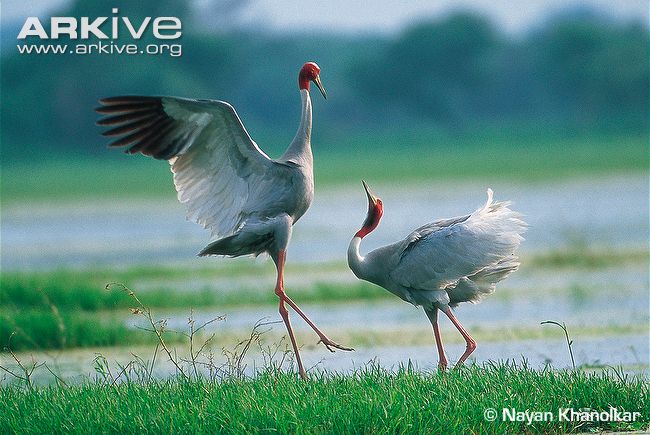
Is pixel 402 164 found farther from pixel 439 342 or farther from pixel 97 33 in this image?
pixel 439 342

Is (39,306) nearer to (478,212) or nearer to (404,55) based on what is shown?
(478,212)

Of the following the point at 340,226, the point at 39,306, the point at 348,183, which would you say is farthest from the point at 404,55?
the point at 39,306

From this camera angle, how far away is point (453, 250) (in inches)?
294

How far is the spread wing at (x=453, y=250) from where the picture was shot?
293 inches

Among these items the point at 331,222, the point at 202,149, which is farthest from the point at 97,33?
the point at 331,222

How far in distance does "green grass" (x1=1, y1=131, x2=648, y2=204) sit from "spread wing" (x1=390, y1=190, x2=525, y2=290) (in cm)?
2755

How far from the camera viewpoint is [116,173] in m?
40.7

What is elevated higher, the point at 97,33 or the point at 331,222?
the point at 97,33

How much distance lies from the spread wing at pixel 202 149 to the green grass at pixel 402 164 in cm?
2692

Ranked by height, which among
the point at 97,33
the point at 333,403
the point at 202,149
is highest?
the point at 97,33

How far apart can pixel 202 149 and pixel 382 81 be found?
40517mm

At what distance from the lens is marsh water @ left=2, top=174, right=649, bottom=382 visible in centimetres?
902

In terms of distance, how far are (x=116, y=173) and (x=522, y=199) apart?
1820 centimetres

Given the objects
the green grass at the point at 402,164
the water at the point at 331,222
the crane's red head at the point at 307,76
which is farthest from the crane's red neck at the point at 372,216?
the green grass at the point at 402,164
